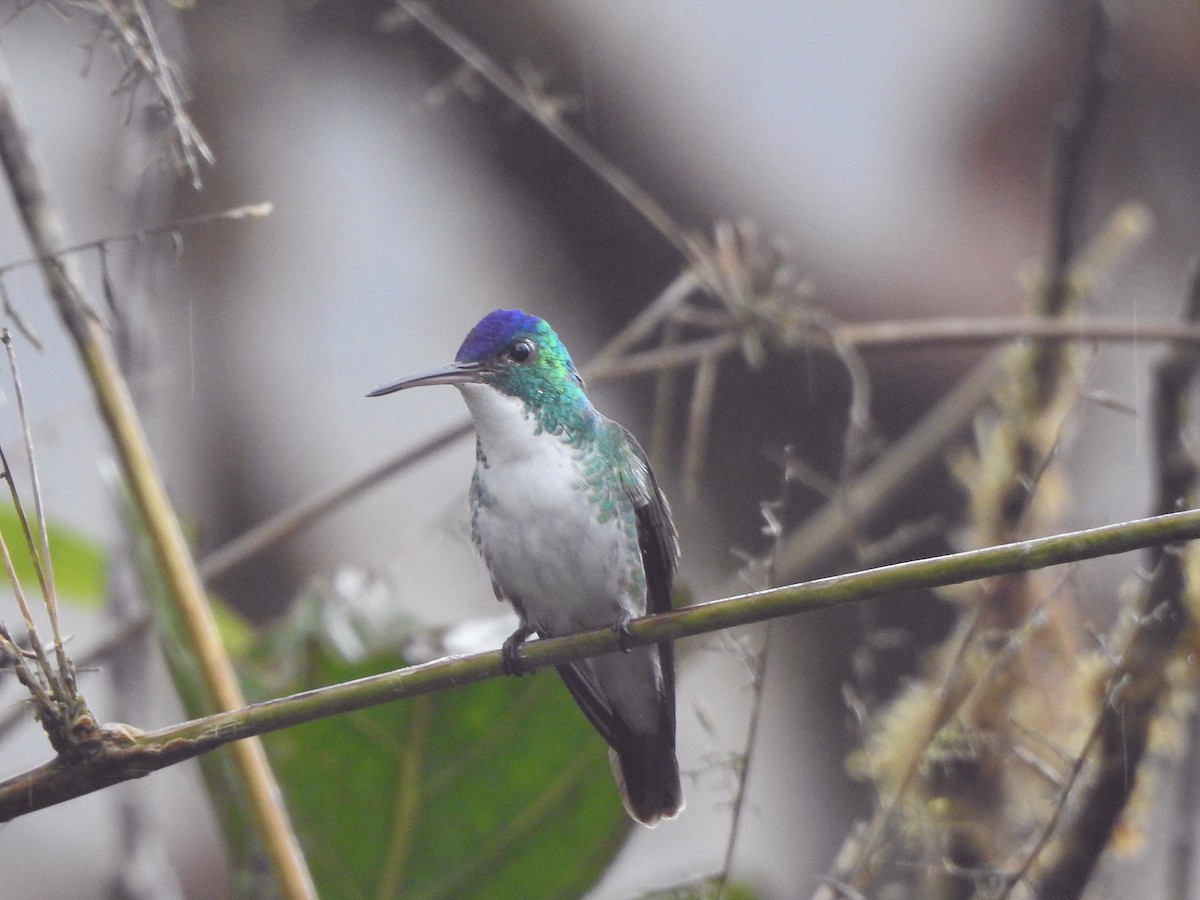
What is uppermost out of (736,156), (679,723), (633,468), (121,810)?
(736,156)

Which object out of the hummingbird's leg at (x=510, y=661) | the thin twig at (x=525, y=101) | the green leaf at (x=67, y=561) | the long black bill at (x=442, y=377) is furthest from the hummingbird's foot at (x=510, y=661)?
the green leaf at (x=67, y=561)

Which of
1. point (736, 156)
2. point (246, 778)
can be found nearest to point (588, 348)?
point (736, 156)

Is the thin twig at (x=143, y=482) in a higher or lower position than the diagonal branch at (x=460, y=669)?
higher

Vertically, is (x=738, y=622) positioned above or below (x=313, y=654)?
below

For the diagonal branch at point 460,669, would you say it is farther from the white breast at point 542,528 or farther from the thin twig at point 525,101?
the thin twig at point 525,101

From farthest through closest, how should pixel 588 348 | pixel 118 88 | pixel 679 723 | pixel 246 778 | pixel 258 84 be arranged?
pixel 258 84 → pixel 588 348 → pixel 679 723 → pixel 246 778 → pixel 118 88

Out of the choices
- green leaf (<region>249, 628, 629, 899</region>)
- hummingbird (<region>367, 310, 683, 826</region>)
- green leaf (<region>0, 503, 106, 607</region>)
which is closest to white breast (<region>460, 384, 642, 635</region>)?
hummingbird (<region>367, 310, 683, 826</region>)

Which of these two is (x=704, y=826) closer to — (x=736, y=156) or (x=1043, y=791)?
(x=1043, y=791)
